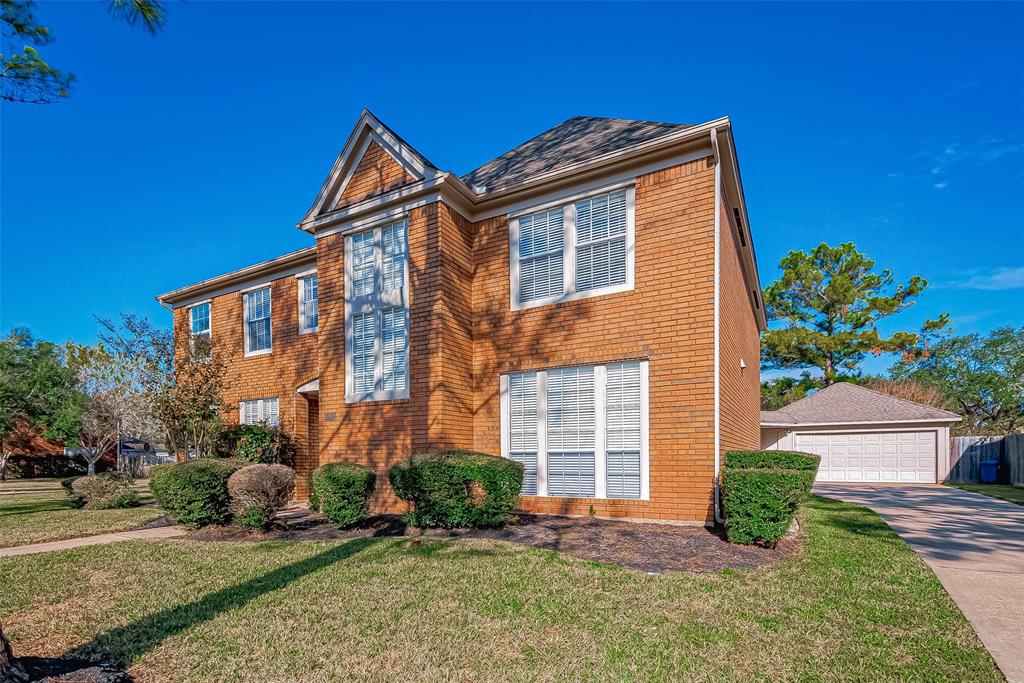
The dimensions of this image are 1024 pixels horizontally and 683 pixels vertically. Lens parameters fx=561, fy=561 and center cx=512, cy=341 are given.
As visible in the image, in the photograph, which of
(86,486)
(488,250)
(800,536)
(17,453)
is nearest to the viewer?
(800,536)

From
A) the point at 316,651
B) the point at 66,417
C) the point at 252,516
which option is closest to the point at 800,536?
the point at 316,651

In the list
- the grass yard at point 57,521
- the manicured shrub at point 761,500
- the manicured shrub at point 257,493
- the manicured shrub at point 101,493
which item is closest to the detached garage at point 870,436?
the manicured shrub at point 761,500

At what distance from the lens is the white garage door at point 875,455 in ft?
73.4

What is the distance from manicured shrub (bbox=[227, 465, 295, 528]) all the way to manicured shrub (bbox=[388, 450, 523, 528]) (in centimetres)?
232

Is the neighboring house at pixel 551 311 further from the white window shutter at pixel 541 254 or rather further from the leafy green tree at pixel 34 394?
the leafy green tree at pixel 34 394

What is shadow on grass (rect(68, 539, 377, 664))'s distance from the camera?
437 centimetres

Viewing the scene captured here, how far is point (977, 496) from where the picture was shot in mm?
16453

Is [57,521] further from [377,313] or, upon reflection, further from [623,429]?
[623,429]

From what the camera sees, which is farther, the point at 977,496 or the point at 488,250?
the point at 977,496

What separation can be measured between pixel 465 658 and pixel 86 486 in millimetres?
14610

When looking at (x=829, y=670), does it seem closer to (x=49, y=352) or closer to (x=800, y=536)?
(x=800, y=536)

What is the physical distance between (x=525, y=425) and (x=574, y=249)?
11.4ft

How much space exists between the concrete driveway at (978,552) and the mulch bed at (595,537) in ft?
6.23

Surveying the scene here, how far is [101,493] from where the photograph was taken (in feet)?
46.8
